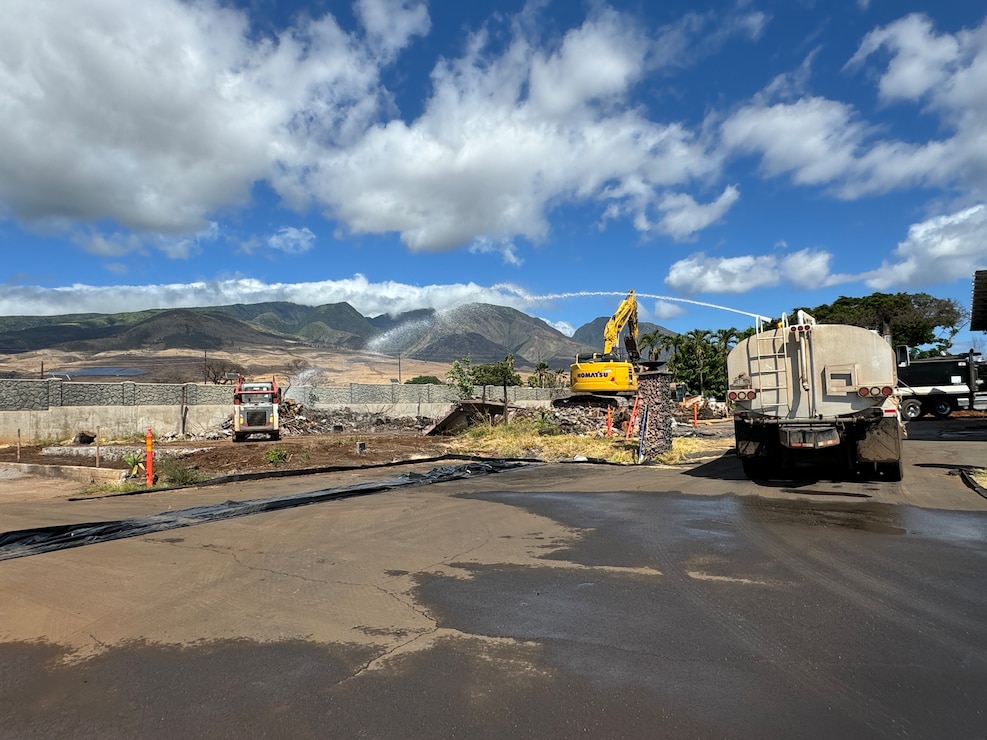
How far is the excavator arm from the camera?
108ft

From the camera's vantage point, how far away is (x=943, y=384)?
107 feet

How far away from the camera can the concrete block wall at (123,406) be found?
73.7 feet

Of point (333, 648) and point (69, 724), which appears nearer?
point (69, 724)

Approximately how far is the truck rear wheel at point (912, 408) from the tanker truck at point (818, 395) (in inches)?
950

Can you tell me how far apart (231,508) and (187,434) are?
2042 cm

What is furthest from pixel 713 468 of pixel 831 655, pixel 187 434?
pixel 187 434

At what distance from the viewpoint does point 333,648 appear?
430cm

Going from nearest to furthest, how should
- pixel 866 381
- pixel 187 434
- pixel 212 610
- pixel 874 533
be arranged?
pixel 212 610 → pixel 874 533 → pixel 866 381 → pixel 187 434

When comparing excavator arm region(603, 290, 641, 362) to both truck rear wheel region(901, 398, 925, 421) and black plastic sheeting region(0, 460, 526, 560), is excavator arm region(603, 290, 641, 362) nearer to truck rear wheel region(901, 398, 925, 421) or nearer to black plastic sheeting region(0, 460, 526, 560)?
truck rear wheel region(901, 398, 925, 421)

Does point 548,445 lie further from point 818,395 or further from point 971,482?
point 971,482

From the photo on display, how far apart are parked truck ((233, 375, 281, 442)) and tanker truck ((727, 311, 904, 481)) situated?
1909 centimetres

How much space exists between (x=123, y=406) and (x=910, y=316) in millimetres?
56818

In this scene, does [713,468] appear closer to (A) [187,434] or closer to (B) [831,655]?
(B) [831,655]

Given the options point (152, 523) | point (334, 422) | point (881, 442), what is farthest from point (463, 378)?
point (152, 523)
